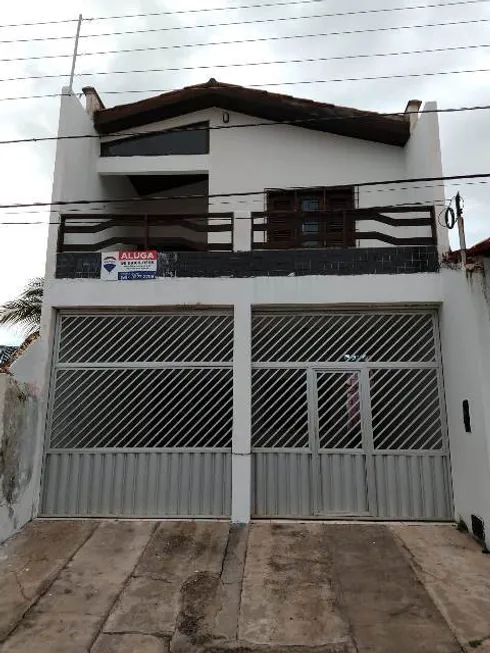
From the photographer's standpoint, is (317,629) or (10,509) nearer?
(317,629)

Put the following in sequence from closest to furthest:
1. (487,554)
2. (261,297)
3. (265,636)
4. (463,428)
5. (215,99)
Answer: (265,636)
(487,554)
(463,428)
(261,297)
(215,99)

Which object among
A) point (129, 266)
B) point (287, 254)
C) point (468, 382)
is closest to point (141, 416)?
point (129, 266)

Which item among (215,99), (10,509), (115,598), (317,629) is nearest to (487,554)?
(317,629)

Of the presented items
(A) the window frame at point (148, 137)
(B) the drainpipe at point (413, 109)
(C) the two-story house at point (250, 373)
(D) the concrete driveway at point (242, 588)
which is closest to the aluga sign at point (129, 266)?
(C) the two-story house at point (250, 373)

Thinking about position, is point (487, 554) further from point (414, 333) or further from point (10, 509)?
point (10, 509)

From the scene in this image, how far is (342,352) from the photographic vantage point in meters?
6.66

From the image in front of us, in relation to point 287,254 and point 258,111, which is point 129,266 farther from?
point 258,111

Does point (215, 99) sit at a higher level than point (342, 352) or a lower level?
higher

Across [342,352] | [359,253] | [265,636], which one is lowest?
[265,636]

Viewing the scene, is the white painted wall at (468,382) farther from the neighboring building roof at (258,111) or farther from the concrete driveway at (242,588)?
the neighboring building roof at (258,111)

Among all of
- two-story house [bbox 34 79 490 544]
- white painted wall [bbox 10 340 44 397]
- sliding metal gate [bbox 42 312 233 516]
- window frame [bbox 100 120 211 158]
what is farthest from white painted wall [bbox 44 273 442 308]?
window frame [bbox 100 120 211 158]

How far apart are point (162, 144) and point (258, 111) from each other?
2.03 m

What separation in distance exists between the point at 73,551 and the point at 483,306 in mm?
5635

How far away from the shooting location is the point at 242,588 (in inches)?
166
